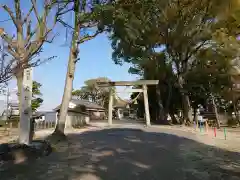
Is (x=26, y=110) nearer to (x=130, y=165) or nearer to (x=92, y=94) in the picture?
(x=130, y=165)

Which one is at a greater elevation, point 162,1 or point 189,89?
point 162,1

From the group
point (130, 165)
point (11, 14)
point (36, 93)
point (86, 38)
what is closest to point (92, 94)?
point (36, 93)

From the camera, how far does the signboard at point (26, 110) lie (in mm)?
8172

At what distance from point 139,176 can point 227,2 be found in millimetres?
17144

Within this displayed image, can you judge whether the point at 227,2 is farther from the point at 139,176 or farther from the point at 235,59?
→ the point at 139,176

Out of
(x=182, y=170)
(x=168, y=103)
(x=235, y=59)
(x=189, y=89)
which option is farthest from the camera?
(x=168, y=103)

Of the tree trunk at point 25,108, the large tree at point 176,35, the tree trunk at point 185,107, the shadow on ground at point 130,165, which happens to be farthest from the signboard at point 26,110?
the tree trunk at point 185,107

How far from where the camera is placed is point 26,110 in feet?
27.3

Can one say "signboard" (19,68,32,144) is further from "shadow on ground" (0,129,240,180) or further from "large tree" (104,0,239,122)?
"large tree" (104,0,239,122)

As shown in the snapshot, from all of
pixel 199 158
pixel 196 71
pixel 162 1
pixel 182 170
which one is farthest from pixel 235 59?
pixel 182 170

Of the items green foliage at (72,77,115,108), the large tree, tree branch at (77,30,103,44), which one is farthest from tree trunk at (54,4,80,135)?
green foliage at (72,77,115,108)

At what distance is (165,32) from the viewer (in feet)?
71.4

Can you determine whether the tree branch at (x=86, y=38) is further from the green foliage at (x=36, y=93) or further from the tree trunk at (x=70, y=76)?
the green foliage at (x=36, y=93)

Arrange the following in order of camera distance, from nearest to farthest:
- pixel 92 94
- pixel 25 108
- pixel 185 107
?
pixel 25 108, pixel 185 107, pixel 92 94
